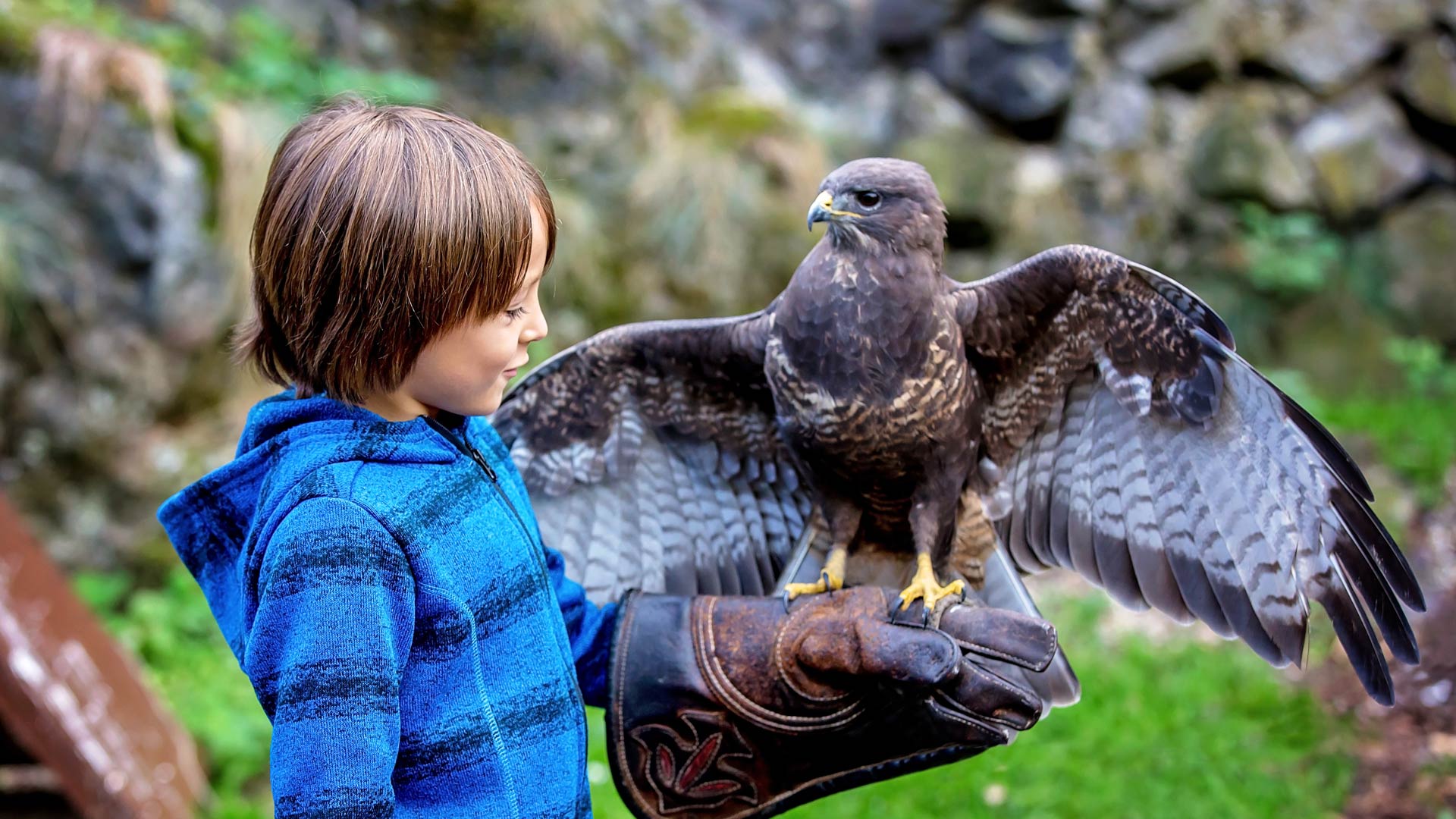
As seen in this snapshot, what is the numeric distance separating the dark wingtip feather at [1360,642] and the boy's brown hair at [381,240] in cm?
160

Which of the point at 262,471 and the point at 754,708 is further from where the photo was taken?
the point at 754,708

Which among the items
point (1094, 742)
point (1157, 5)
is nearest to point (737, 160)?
point (1157, 5)

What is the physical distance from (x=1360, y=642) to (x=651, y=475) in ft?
4.84

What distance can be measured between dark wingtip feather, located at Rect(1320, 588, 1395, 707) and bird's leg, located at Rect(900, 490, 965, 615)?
26.6 inches

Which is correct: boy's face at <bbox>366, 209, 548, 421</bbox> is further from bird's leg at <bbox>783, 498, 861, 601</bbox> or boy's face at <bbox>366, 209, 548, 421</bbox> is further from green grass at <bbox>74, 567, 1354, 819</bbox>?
green grass at <bbox>74, 567, 1354, 819</bbox>

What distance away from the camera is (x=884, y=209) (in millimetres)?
2229

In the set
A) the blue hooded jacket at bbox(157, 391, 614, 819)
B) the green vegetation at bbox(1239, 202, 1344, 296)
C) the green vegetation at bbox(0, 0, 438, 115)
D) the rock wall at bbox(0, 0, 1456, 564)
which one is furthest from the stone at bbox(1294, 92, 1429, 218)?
the blue hooded jacket at bbox(157, 391, 614, 819)

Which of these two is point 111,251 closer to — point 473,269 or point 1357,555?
point 473,269

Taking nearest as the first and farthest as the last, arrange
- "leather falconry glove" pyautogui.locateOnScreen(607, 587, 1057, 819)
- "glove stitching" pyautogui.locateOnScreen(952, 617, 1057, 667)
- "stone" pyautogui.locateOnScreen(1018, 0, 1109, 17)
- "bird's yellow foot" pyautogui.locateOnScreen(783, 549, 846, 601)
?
"glove stitching" pyautogui.locateOnScreen(952, 617, 1057, 667) < "leather falconry glove" pyautogui.locateOnScreen(607, 587, 1057, 819) < "bird's yellow foot" pyautogui.locateOnScreen(783, 549, 846, 601) < "stone" pyautogui.locateOnScreen(1018, 0, 1109, 17)

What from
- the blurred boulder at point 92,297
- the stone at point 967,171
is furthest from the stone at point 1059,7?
the blurred boulder at point 92,297

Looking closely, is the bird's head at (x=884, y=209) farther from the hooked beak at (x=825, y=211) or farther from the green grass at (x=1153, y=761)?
the green grass at (x=1153, y=761)

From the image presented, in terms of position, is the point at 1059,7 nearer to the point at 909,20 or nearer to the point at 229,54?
the point at 909,20

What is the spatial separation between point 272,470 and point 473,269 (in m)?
0.37

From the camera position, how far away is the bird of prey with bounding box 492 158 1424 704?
7.00ft
